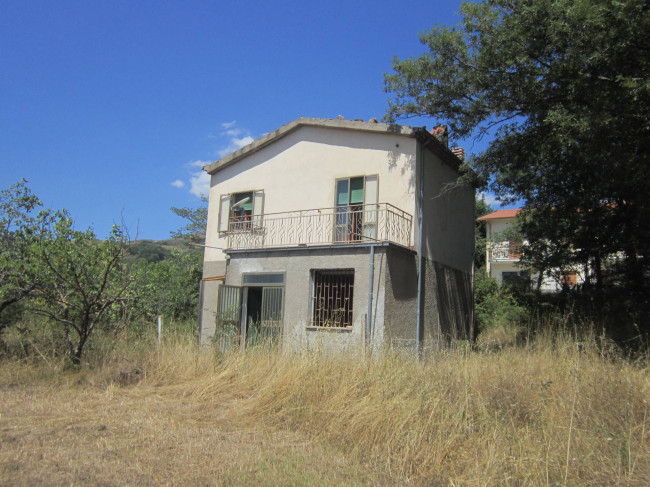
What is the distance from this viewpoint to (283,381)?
22.7ft

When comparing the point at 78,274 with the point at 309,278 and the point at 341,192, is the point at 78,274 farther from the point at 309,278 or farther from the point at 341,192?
the point at 341,192

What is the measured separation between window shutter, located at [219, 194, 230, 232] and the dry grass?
7195 millimetres

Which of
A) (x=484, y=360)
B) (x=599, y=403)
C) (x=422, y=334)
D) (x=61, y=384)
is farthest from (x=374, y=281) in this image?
(x=61, y=384)

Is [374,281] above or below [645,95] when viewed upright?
below

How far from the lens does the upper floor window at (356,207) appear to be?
12258 millimetres

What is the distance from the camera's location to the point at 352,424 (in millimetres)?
5516

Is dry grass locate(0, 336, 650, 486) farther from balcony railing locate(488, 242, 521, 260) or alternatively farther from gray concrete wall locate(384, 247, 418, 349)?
balcony railing locate(488, 242, 521, 260)

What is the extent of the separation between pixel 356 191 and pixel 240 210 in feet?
12.7

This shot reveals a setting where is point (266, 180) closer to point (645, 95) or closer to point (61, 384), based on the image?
point (61, 384)

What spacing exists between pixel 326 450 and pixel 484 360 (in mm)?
3009

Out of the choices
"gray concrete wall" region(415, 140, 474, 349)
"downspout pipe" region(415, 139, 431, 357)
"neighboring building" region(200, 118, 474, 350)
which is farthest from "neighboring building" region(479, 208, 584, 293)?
"downspout pipe" region(415, 139, 431, 357)

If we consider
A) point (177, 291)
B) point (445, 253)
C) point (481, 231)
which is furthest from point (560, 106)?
point (481, 231)

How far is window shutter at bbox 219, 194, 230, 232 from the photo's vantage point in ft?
48.7

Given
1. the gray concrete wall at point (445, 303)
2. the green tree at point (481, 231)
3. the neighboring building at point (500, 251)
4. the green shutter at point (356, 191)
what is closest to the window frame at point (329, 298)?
the gray concrete wall at point (445, 303)
